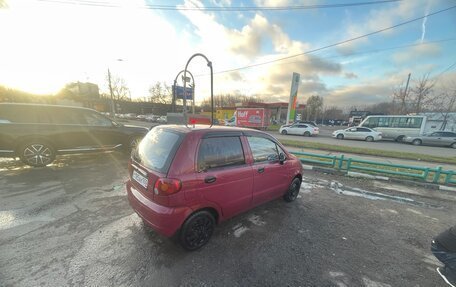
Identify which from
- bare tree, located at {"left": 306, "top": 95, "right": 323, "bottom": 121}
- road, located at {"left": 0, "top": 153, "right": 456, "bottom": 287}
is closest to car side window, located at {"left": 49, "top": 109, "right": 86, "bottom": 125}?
road, located at {"left": 0, "top": 153, "right": 456, "bottom": 287}

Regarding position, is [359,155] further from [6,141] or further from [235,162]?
[6,141]

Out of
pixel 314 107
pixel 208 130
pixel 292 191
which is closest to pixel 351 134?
pixel 292 191

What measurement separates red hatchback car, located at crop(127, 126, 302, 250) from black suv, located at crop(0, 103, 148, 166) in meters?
4.49

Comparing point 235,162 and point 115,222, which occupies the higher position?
point 235,162

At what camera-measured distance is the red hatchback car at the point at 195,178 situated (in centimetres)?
228

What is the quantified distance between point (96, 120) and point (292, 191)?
7006 millimetres

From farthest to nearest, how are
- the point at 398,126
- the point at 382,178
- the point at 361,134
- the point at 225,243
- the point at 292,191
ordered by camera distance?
the point at 398,126
the point at 361,134
the point at 382,178
the point at 292,191
the point at 225,243

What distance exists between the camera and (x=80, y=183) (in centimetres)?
462

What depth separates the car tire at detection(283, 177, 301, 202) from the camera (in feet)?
13.5

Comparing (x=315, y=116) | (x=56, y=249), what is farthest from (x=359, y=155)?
(x=315, y=116)

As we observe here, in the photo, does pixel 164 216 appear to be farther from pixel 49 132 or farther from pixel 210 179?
pixel 49 132

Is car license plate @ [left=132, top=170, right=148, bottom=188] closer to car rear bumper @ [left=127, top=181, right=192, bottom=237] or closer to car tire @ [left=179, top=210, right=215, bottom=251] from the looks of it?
car rear bumper @ [left=127, top=181, right=192, bottom=237]

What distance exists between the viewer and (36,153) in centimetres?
532

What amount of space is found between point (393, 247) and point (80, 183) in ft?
22.2
